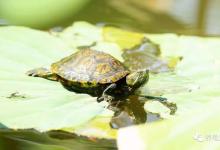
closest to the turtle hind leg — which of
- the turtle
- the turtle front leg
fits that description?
the turtle

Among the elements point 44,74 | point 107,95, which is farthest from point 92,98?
point 44,74

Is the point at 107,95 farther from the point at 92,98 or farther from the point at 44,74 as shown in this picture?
the point at 44,74

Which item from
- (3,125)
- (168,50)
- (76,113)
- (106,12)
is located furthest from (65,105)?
(106,12)

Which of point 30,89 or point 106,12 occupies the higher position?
point 106,12

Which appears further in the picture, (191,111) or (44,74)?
(44,74)

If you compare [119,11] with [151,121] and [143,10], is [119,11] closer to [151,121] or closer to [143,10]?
[143,10]

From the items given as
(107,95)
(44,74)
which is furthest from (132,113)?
(44,74)
